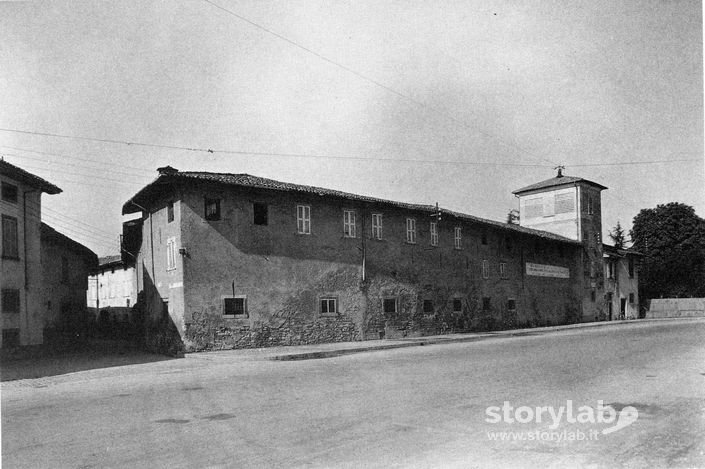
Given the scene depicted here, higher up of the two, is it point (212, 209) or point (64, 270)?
point (212, 209)

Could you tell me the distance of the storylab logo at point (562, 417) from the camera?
695cm

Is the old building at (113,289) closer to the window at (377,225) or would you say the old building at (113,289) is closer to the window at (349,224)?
the window at (349,224)

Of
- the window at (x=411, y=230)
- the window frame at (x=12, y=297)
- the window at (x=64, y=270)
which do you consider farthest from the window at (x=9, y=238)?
the window at (x=411, y=230)

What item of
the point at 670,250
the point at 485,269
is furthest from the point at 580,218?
the point at 670,250

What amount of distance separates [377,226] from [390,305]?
3.74 m

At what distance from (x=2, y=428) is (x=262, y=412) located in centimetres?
353

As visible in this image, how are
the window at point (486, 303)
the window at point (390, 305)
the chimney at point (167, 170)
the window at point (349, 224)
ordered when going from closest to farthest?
the chimney at point (167, 170), the window at point (349, 224), the window at point (390, 305), the window at point (486, 303)

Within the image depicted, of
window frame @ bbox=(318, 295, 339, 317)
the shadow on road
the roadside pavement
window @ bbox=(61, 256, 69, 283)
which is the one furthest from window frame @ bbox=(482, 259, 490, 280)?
window @ bbox=(61, 256, 69, 283)

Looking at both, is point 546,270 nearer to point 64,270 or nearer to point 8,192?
point 64,270

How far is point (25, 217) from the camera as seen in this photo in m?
22.8

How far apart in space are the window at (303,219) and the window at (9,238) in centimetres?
1056

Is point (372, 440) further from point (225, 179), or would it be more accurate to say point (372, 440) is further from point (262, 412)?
point (225, 179)

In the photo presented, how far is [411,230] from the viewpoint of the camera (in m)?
29.3

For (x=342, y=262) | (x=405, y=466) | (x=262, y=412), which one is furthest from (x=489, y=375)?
(x=342, y=262)
